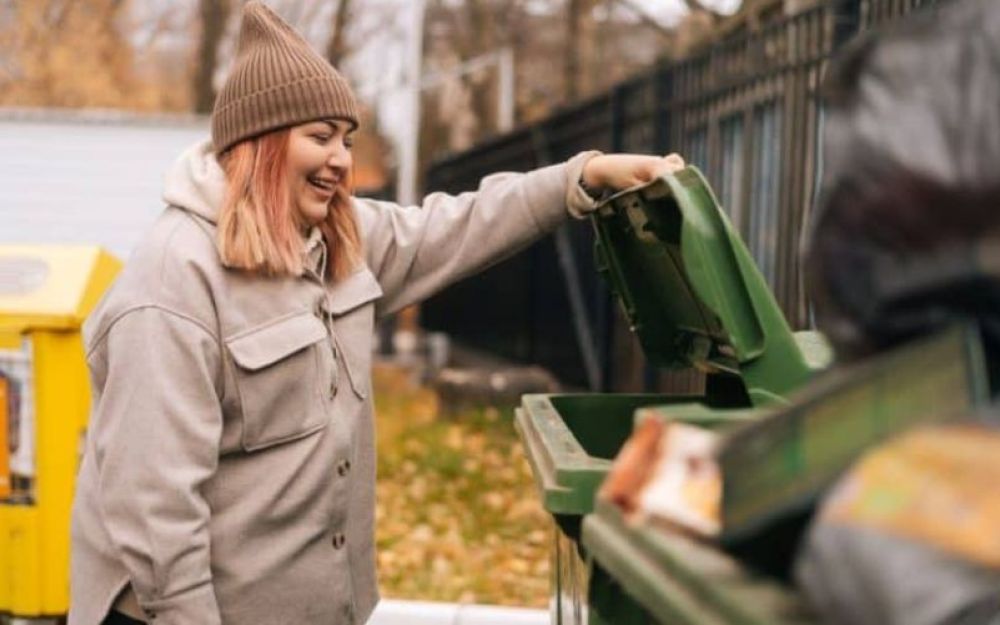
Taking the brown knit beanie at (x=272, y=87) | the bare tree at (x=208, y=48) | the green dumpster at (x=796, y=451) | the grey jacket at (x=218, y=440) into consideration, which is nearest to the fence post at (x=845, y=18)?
the brown knit beanie at (x=272, y=87)

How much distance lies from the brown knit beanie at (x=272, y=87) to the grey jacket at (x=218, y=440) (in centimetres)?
12

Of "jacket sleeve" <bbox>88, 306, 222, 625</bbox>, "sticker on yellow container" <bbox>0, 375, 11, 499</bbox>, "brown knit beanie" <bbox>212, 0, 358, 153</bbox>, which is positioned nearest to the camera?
"jacket sleeve" <bbox>88, 306, 222, 625</bbox>

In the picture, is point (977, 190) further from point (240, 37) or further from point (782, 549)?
point (240, 37)

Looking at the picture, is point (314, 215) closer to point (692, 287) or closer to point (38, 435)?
point (692, 287)

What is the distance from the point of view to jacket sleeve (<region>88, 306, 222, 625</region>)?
2.97m

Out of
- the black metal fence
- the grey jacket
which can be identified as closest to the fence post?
the black metal fence

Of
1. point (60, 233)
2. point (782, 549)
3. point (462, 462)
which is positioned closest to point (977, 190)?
point (782, 549)

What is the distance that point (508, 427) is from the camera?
1062cm

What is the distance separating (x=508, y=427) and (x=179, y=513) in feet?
25.2

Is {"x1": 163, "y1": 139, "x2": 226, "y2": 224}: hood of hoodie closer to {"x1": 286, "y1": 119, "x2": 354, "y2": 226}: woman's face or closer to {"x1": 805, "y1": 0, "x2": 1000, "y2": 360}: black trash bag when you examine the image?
{"x1": 286, "y1": 119, "x2": 354, "y2": 226}: woman's face

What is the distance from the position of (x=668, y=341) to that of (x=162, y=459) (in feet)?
4.01

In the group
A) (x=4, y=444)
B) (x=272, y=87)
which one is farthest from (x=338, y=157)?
(x=4, y=444)

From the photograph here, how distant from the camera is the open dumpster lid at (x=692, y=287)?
2703mm

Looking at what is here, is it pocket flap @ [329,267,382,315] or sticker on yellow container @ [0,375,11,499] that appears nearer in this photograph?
pocket flap @ [329,267,382,315]
